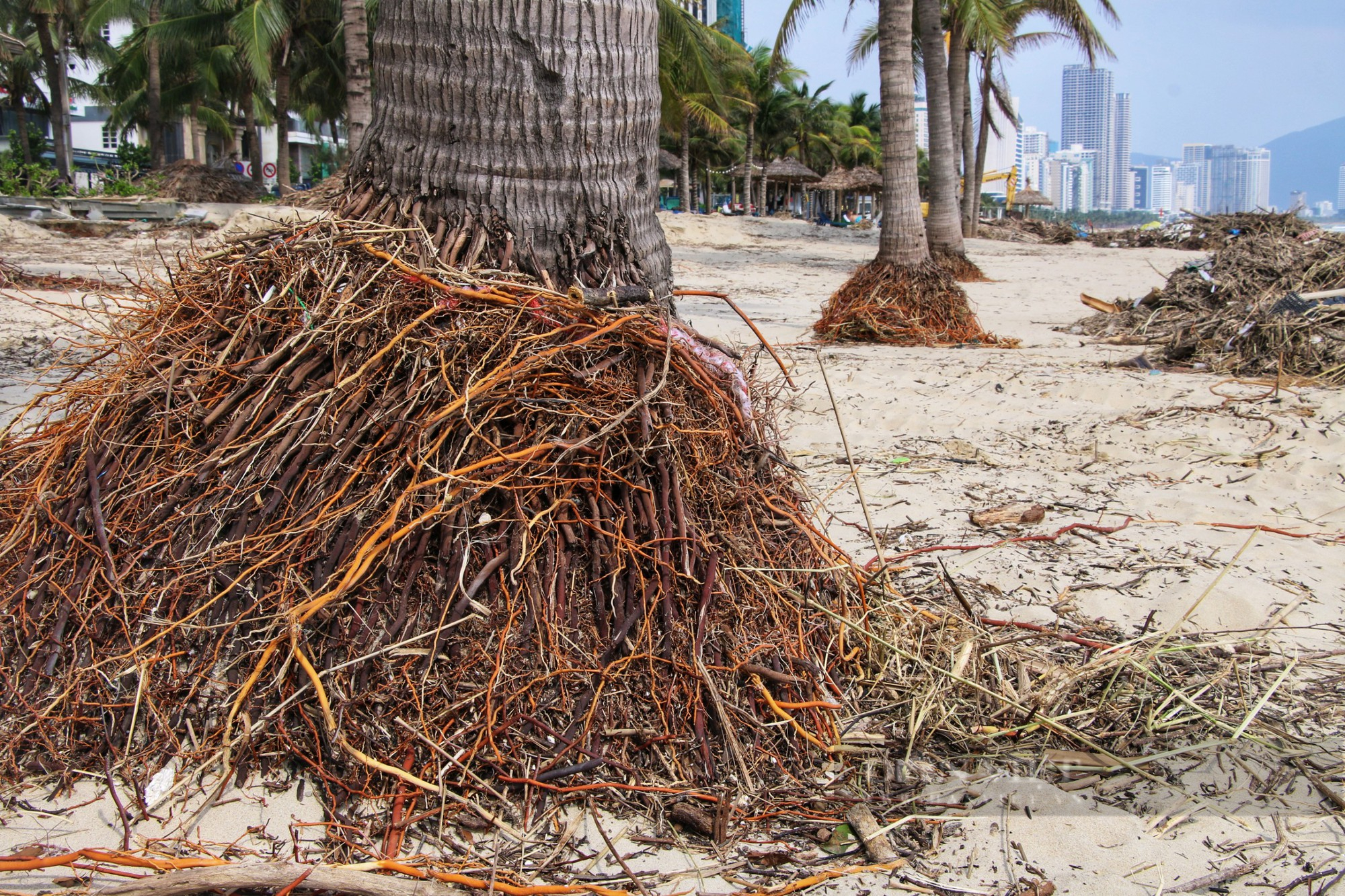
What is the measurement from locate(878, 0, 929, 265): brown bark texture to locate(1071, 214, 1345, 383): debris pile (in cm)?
205

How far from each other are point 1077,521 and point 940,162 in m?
11.3

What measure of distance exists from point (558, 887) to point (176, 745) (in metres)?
0.94

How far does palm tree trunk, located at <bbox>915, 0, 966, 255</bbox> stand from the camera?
44.5ft

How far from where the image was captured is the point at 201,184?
24062 millimetres

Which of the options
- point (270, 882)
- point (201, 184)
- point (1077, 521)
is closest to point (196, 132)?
point (201, 184)

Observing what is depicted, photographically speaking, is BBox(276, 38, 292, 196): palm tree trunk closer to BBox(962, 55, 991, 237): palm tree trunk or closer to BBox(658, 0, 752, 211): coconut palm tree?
BBox(658, 0, 752, 211): coconut palm tree

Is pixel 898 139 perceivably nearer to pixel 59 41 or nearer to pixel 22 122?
pixel 59 41

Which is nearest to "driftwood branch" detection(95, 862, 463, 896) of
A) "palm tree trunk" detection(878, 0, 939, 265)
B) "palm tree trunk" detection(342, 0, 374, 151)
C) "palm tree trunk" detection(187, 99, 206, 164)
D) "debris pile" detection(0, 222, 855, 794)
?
"debris pile" detection(0, 222, 855, 794)

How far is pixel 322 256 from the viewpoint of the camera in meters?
2.37

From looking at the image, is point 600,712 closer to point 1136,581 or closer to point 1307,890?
point 1307,890

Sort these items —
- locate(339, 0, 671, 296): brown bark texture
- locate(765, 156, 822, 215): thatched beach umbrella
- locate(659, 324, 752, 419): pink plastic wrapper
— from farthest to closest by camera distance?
locate(765, 156, 822, 215): thatched beach umbrella
locate(659, 324, 752, 419): pink plastic wrapper
locate(339, 0, 671, 296): brown bark texture

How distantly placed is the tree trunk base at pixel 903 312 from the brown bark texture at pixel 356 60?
23.6ft

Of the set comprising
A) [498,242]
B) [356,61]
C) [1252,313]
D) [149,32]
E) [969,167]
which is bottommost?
[1252,313]

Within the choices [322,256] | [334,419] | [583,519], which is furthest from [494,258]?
[583,519]
